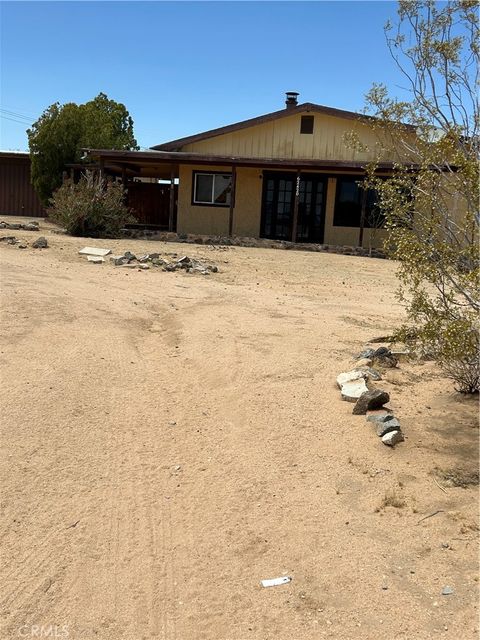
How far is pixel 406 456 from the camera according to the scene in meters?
4.30

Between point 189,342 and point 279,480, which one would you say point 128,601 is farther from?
point 189,342

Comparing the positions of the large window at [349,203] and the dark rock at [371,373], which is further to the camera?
the large window at [349,203]

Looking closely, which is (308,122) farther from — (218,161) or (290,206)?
(218,161)

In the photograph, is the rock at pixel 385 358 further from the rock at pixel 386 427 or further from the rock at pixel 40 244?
the rock at pixel 40 244

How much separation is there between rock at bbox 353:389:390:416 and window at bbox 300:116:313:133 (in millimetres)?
17563

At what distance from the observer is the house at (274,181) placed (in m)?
20.7

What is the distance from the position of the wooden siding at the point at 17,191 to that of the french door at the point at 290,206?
451 inches

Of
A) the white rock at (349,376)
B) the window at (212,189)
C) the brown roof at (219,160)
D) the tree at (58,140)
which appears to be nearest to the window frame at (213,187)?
the window at (212,189)

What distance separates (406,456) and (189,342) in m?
3.34

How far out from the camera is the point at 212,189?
21.9 metres

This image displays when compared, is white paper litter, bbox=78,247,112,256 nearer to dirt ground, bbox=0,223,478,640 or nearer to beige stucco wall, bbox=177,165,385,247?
dirt ground, bbox=0,223,478,640

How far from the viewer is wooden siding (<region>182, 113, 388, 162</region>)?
20.9 metres

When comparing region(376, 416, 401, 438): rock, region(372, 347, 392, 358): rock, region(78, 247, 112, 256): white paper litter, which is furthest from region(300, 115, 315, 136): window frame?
region(376, 416, 401, 438): rock

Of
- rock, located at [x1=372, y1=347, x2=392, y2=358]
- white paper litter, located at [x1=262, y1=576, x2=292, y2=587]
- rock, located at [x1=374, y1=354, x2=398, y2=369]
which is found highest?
rock, located at [x1=372, y1=347, x2=392, y2=358]
